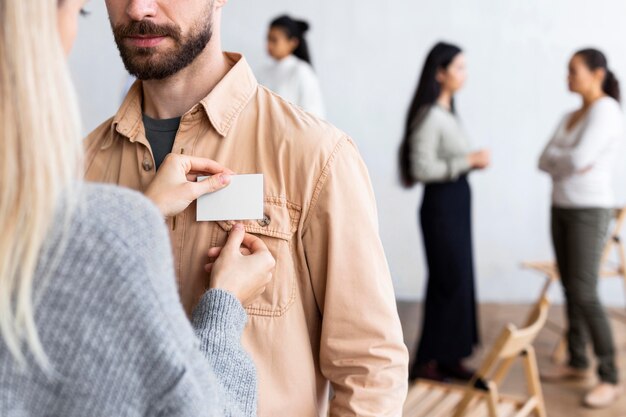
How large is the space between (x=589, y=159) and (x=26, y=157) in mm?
3214

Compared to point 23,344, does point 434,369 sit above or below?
below

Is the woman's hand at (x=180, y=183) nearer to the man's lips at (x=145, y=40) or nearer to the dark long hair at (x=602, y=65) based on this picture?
the man's lips at (x=145, y=40)

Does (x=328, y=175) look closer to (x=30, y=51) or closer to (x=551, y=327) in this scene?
(x=30, y=51)

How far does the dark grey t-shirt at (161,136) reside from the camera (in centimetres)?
123

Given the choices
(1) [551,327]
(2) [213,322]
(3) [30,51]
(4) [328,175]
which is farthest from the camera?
(1) [551,327]

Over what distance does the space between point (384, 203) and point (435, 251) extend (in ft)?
4.86

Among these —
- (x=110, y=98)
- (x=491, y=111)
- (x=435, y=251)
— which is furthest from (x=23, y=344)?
(x=491, y=111)

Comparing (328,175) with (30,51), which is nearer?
(30,51)

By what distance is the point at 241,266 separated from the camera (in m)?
1.06

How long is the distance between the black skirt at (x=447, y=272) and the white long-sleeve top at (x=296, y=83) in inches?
30.8

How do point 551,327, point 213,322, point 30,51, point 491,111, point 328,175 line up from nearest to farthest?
1. point 30,51
2. point 213,322
3. point 328,175
4. point 551,327
5. point 491,111

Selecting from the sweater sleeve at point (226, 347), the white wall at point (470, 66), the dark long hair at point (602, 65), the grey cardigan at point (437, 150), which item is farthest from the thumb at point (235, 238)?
the white wall at point (470, 66)

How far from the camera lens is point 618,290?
527cm

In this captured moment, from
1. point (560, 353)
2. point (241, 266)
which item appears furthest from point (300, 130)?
point (560, 353)
